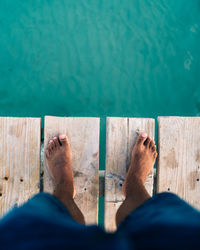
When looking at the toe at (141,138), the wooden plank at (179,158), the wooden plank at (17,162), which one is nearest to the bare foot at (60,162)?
the wooden plank at (17,162)

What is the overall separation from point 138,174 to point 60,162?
0.55 meters

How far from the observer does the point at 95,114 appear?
241cm

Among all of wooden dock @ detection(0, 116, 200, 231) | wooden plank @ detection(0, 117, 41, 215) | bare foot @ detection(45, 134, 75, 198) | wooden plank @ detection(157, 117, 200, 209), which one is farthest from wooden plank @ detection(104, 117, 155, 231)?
wooden plank @ detection(0, 117, 41, 215)

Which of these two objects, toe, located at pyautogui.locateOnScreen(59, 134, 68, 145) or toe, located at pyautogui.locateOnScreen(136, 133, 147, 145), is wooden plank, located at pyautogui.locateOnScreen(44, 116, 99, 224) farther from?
toe, located at pyautogui.locateOnScreen(136, 133, 147, 145)

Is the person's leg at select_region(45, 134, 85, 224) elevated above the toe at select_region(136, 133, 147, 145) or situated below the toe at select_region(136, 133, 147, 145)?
below

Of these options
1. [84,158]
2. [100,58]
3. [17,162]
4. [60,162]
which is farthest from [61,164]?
[100,58]

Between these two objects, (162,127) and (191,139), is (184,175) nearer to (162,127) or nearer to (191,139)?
(191,139)

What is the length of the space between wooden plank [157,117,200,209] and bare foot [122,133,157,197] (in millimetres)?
74

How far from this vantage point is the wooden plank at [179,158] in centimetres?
149

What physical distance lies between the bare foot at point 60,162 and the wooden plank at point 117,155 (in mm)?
273

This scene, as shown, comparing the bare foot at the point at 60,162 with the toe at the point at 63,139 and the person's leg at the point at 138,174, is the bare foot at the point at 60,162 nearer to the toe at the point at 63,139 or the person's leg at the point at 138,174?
the toe at the point at 63,139

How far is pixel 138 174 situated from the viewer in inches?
54.3

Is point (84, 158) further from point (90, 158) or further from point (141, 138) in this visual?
point (141, 138)

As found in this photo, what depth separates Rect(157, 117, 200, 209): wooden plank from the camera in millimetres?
1485
